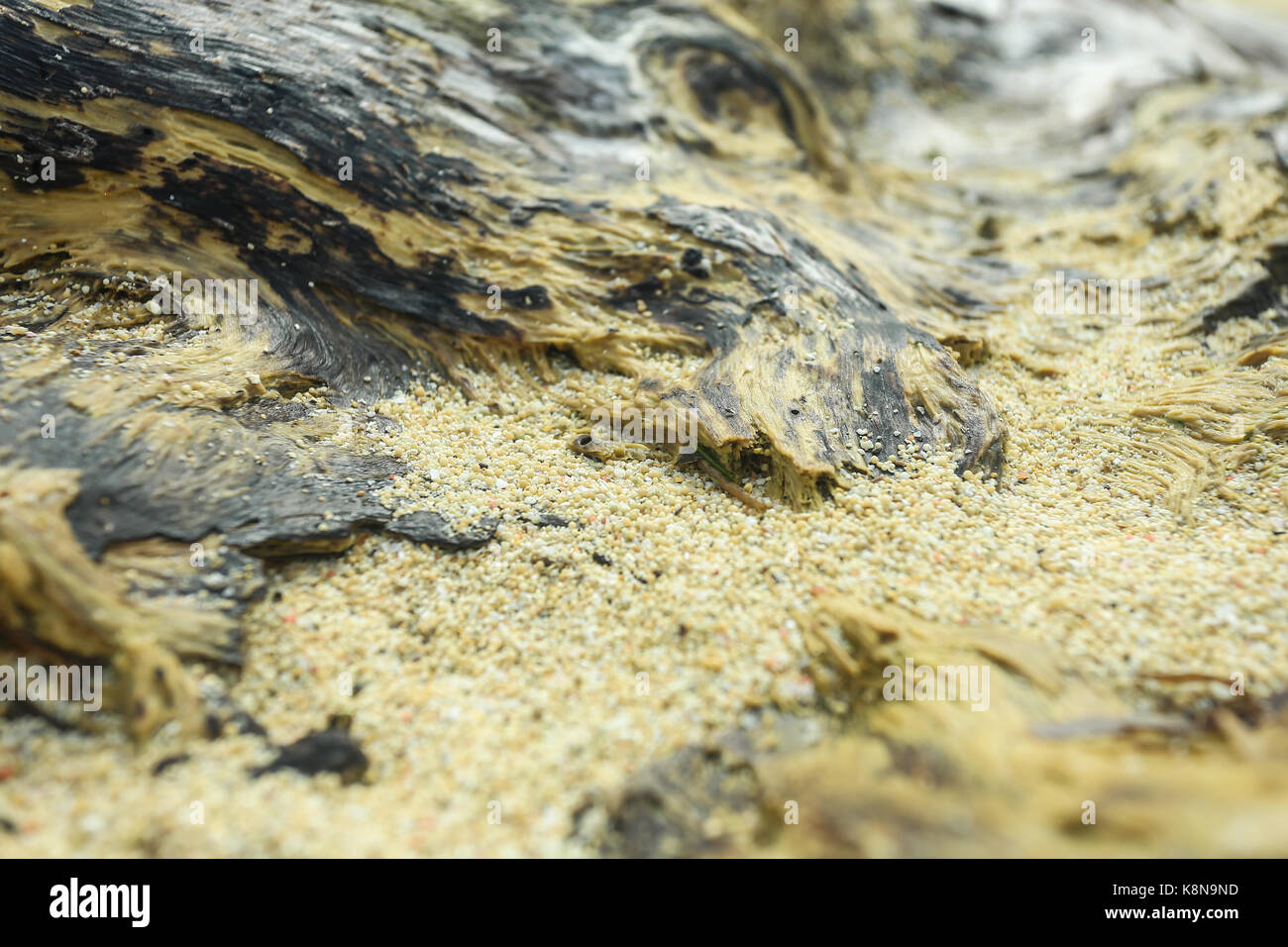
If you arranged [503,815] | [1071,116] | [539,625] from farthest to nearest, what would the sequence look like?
[1071,116] → [539,625] → [503,815]

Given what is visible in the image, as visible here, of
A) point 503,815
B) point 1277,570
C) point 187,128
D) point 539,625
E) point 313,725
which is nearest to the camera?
point 503,815

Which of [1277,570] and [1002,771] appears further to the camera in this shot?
[1277,570]

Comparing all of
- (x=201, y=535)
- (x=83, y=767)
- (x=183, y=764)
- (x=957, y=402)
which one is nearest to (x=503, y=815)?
(x=183, y=764)

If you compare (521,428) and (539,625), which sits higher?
(521,428)

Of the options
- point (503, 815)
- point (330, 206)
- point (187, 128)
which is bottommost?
point (503, 815)

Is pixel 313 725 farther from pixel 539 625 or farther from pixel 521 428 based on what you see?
pixel 521 428

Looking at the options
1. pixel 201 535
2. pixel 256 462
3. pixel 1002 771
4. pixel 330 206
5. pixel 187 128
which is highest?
pixel 187 128

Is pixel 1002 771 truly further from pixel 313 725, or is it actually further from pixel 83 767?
pixel 83 767

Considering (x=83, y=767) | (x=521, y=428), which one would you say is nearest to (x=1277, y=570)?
(x=521, y=428)
